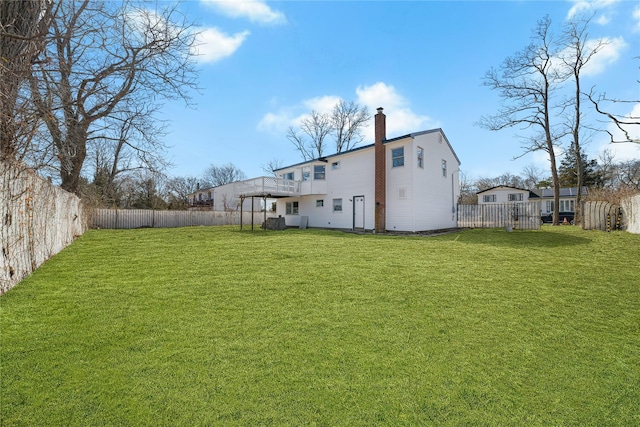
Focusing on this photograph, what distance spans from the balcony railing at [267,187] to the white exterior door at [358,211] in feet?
14.7

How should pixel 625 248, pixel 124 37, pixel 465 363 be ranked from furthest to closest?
pixel 625 248, pixel 124 37, pixel 465 363

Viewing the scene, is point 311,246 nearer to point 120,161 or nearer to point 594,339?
point 594,339

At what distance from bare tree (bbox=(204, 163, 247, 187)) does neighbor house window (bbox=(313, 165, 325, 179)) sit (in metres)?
41.2

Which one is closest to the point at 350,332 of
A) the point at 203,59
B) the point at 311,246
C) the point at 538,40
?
the point at 311,246

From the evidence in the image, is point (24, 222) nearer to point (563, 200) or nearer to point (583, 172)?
point (563, 200)

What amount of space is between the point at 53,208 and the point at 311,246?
692 cm

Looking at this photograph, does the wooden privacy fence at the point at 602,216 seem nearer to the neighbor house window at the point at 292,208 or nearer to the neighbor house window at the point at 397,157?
the neighbor house window at the point at 397,157

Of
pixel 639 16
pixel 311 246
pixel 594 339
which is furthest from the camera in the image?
pixel 639 16

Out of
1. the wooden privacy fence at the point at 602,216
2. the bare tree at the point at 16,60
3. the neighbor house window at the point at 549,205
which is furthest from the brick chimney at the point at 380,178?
the neighbor house window at the point at 549,205

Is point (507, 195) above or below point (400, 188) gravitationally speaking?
above

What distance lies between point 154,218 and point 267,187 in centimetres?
1159

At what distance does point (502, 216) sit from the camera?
18.3 metres

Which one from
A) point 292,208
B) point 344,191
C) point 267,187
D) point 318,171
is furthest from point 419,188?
point 292,208

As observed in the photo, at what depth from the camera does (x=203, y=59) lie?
6.66 metres
